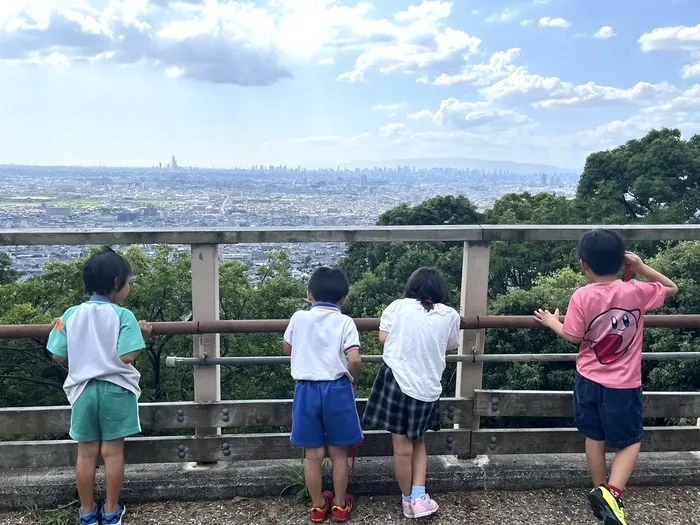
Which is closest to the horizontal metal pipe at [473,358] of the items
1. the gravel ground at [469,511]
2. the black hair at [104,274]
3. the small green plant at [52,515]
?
the black hair at [104,274]

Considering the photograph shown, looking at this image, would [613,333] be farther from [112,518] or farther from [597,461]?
[112,518]

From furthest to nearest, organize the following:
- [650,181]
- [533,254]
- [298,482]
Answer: [650,181] → [533,254] → [298,482]

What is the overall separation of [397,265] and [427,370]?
25.4 m

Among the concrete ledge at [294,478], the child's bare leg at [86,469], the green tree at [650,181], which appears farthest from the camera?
the green tree at [650,181]

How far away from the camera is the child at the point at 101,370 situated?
8.14ft

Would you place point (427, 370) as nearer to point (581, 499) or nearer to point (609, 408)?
point (609, 408)

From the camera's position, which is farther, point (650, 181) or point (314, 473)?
point (650, 181)

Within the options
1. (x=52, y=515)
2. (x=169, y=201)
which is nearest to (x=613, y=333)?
(x=52, y=515)

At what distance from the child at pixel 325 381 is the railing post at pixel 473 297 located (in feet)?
1.95

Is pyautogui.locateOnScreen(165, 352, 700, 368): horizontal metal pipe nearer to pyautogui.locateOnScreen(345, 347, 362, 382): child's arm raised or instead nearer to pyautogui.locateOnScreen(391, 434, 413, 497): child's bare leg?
pyautogui.locateOnScreen(345, 347, 362, 382): child's arm raised

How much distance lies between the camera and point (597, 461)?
277 centimetres

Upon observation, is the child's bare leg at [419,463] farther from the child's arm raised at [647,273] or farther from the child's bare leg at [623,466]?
the child's arm raised at [647,273]

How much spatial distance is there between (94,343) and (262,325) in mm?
721

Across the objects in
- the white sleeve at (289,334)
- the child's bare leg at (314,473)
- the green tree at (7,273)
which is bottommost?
the green tree at (7,273)
